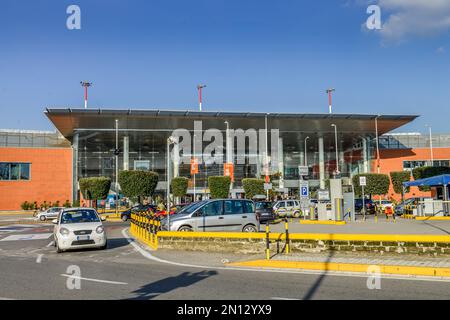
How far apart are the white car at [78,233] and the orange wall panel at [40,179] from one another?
5143 centimetres

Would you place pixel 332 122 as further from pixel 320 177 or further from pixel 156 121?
pixel 156 121

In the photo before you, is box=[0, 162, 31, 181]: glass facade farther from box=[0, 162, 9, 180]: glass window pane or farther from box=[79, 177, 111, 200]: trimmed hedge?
box=[79, 177, 111, 200]: trimmed hedge

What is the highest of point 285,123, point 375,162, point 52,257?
point 285,123

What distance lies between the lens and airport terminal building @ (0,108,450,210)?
192ft

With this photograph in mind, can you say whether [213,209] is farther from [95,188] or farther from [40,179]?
[40,179]

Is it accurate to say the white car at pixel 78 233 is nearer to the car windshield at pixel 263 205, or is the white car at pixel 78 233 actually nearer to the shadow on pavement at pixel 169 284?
the shadow on pavement at pixel 169 284

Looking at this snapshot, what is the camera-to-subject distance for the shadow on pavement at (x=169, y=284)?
8.59 metres

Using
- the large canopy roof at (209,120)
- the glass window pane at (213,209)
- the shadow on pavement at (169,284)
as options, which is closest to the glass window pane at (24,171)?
the large canopy roof at (209,120)

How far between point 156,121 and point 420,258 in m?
48.6

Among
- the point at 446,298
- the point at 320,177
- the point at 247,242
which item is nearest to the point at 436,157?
the point at 320,177

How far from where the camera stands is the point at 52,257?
48.4 ft

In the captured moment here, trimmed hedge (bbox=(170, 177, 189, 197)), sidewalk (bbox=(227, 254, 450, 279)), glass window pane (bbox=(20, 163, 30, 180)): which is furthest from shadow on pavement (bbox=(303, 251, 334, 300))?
glass window pane (bbox=(20, 163, 30, 180))

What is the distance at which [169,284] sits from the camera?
9602 millimetres
